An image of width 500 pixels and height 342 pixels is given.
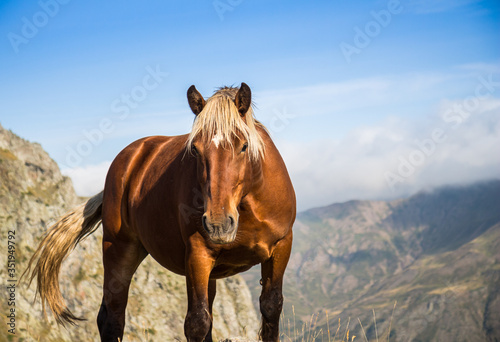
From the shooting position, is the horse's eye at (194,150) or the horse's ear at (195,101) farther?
the horse's ear at (195,101)

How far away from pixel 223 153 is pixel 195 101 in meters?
0.95

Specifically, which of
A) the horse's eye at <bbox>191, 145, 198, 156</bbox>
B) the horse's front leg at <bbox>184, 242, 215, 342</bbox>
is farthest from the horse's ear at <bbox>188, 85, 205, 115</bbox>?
the horse's front leg at <bbox>184, 242, 215, 342</bbox>

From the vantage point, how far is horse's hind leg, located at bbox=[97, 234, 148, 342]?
25.6ft

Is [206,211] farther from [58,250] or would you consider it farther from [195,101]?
[58,250]

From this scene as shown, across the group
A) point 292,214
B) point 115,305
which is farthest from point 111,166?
point 292,214

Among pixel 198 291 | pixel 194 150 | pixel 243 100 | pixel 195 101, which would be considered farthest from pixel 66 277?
pixel 243 100

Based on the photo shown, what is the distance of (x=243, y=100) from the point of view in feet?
18.5

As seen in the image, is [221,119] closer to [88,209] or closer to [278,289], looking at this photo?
[278,289]

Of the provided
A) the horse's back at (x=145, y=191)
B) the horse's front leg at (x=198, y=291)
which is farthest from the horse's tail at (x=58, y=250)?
the horse's front leg at (x=198, y=291)

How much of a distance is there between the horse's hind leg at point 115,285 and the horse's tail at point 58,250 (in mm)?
1191

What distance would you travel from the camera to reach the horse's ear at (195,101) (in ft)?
18.6

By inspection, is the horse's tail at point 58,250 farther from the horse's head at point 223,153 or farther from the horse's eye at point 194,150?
the horse's head at point 223,153

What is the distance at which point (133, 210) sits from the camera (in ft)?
24.2

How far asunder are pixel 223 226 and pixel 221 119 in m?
1.29
